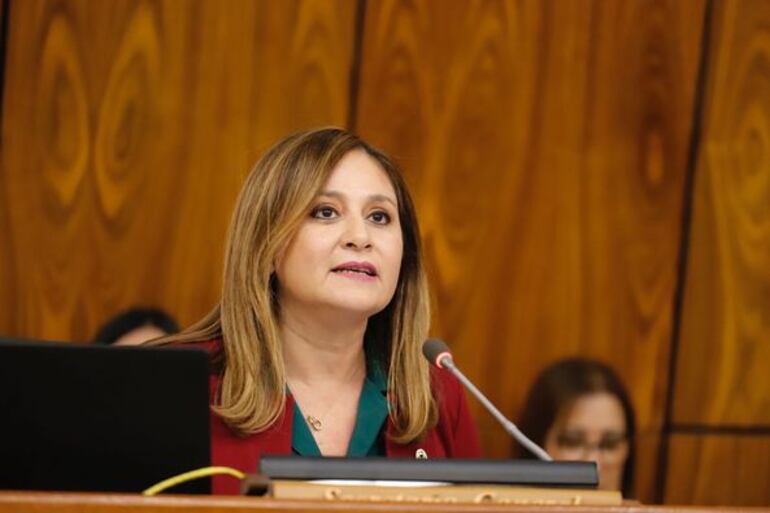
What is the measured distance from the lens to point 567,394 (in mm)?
3631

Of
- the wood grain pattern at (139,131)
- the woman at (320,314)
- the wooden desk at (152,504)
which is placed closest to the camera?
the wooden desk at (152,504)

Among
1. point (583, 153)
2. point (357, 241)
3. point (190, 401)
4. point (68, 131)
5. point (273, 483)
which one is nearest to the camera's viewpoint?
point (273, 483)

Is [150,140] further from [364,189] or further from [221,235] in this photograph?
[364,189]

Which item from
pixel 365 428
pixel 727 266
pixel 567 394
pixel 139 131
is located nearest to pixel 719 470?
pixel 727 266

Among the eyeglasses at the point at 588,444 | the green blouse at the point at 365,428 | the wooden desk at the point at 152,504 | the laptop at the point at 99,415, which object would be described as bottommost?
the eyeglasses at the point at 588,444

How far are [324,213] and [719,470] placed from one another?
1946 millimetres

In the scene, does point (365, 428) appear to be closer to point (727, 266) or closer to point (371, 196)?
point (371, 196)

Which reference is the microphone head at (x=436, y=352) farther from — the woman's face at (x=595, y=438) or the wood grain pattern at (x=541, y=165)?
the wood grain pattern at (x=541, y=165)

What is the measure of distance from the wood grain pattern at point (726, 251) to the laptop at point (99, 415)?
7.91ft

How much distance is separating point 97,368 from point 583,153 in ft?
7.74

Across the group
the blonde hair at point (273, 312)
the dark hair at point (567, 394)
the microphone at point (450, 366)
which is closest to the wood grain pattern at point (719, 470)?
the dark hair at point (567, 394)

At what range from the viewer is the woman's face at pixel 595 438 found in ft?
11.5

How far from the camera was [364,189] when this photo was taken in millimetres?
2510

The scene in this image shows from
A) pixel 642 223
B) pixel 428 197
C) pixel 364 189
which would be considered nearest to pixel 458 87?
pixel 428 197
